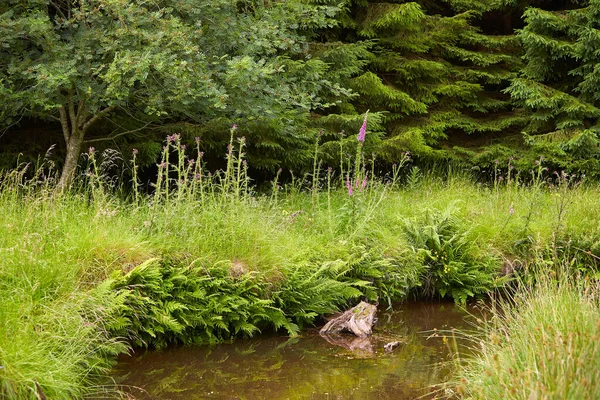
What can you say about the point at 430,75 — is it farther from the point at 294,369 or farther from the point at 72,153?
the point at 294,369

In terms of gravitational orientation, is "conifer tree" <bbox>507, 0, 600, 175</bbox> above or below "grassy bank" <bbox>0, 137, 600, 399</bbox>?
above

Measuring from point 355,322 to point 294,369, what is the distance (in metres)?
1.11

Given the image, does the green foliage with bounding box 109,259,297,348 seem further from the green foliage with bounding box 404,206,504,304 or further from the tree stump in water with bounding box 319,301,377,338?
the green foliage with bounding box 404,206,504,304

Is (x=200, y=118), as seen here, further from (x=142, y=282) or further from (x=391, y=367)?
(x=391, y=367)

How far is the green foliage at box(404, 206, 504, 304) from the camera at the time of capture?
7547 millimetres

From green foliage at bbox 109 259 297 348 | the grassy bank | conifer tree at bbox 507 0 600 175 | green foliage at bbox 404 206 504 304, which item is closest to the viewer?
the grassy bank

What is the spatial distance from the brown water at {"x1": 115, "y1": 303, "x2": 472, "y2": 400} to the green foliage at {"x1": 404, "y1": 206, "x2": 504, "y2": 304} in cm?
126

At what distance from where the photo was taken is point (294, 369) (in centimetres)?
538

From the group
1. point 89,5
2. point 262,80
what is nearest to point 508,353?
point 262,80

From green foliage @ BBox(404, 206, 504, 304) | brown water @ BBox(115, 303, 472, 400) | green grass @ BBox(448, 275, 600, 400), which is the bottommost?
brown water @ BBox(115, 303, 472, 400)

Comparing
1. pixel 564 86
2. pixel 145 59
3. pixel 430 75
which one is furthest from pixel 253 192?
pixel 564 86

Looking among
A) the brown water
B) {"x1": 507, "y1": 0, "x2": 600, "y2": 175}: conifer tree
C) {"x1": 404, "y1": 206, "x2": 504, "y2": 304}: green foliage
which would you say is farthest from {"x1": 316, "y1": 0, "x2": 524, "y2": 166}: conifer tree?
the brown water

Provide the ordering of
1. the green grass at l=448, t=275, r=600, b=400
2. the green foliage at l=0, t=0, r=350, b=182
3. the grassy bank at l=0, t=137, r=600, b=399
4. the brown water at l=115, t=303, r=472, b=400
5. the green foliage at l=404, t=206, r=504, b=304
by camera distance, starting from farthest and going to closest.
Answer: the green foliage at l=404, t=206, r=504, b=304, the green foliage at l=0, t=0, r=350, b=182, the brown water at l=115, t=303, r=472, b=400, the grassy bank at l=0, t=137, r=600, b=399, the green grass at l=448, t=275, r=600, b=400

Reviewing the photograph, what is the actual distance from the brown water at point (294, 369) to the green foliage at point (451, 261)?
1261mm
